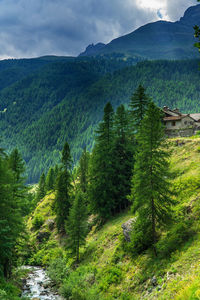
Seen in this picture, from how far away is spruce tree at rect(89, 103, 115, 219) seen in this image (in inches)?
1275

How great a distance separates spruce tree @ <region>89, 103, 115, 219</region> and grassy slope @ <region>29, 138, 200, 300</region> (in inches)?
107

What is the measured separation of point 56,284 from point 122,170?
18.4 metres

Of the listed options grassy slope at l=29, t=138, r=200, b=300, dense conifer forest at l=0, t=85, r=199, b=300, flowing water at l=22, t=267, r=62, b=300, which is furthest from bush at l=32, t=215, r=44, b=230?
flowing water at l=22, t=267, r=62, b=300

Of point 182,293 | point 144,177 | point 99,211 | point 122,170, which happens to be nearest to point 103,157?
point 122,170

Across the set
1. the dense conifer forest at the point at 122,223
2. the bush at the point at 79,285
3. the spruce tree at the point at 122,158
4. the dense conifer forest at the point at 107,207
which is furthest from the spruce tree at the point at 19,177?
the spruce tree at the point at 122,158

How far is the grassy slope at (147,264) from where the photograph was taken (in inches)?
550

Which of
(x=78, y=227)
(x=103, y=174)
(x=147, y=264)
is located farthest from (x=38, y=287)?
(x=103, y=174)

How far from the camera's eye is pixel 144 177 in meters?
18.5

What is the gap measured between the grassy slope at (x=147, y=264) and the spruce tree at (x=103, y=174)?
271 centimetres

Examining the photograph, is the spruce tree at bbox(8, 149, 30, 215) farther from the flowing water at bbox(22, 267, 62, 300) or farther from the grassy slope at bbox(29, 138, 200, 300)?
the grassy slope at bbox(29, 138, 200, 300)

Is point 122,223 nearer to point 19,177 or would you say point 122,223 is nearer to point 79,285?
point 79,285

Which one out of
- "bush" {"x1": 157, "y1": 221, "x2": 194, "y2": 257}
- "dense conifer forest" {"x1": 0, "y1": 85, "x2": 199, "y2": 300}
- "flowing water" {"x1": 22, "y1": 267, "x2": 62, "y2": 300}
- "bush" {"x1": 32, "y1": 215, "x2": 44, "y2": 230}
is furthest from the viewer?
"bush" {"x1": 32, "y1": 215, "x2": 44, "y2": 230}

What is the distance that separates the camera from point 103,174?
3303 cm

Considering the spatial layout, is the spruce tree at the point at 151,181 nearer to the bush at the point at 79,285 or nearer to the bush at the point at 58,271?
the bush at the point at 79,285
